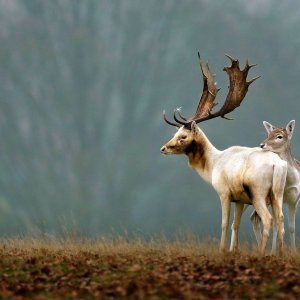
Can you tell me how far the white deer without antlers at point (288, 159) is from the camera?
14828mm

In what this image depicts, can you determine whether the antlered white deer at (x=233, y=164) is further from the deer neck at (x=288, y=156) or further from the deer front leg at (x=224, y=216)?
the deer neck at (x=288, y=156)

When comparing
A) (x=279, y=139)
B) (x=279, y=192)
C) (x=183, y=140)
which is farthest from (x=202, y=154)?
(x=279, y=192)

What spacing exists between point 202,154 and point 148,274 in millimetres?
5915

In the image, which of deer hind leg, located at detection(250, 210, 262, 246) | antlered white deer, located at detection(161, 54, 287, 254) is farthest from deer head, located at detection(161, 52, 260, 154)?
deer hind leg, located at detection(250, 210, 262, 246)

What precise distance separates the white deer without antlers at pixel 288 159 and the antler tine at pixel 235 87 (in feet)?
3.89

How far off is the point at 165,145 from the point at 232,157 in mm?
1767

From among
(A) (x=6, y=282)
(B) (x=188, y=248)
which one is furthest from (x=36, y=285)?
(B) (x=188, y=248)

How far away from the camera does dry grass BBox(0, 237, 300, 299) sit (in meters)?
8.70

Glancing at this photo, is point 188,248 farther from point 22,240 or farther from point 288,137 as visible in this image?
point 22,240

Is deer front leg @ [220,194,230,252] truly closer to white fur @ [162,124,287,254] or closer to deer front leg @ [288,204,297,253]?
white fur @ [162,124,287,254]

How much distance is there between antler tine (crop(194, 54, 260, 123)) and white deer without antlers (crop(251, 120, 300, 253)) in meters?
1.19

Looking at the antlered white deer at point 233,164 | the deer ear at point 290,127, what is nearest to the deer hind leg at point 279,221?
the antlered white deer at point 233,164

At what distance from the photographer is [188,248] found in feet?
46.4

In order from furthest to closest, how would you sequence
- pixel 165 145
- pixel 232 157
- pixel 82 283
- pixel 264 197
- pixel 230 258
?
1. pixel 165 145
2. pixel 232 157
3. pixel 264 197
4. pixel 230 258
5. pixel 82 283
